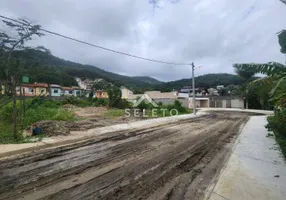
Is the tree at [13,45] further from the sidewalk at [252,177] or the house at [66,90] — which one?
the house at [66,90]

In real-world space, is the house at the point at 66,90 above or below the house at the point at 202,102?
above

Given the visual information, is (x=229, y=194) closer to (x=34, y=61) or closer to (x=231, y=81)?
(x=34, y=61)

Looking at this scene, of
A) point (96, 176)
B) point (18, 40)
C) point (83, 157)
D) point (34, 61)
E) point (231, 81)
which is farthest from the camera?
point (231, 81)

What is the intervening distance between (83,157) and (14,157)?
1.94 metres

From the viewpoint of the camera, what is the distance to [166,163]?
445 cm

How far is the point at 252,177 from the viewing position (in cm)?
368

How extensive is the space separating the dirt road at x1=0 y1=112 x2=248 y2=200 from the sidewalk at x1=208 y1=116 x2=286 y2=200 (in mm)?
267

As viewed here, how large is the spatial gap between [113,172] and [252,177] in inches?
126

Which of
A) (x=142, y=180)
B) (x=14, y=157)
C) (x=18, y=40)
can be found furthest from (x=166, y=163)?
(x=18, y=40)

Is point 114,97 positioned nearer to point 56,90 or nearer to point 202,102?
point 202,102

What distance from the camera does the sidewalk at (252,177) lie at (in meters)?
2.98

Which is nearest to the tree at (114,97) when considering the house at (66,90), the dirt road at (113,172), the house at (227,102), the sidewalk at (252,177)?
the dirt road at (113,172)

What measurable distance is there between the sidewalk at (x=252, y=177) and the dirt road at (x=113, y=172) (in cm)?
27

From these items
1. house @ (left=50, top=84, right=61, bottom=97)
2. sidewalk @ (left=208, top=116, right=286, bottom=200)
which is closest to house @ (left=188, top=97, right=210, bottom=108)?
sidewalk @ (left=208, top=116, right=286, bottom=200)
